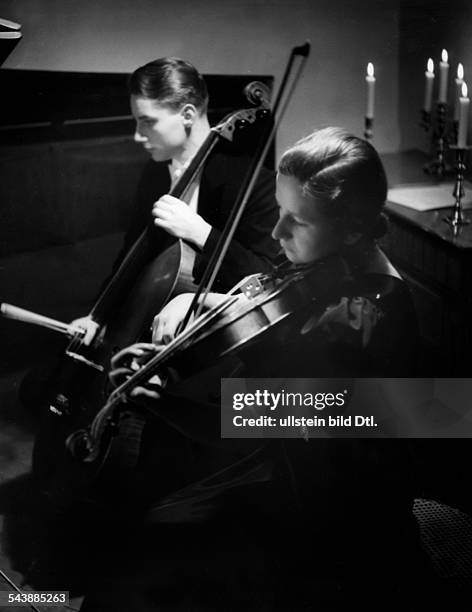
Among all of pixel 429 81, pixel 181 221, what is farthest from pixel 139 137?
pixel 429 81

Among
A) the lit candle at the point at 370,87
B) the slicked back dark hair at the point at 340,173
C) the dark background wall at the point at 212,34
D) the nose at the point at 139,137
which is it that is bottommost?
the slicked back dark hair at the point at 340,173

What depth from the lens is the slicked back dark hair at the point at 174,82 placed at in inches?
74.5

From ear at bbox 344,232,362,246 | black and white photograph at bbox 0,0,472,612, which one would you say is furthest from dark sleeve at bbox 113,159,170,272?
ear at bbox 344,232,362,246

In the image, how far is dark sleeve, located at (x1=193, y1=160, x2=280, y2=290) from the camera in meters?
1.87

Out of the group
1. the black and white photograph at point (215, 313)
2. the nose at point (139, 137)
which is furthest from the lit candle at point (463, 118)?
the nose at point (139, 137)

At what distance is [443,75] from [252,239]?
64 centimetres

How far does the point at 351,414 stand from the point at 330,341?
253mm

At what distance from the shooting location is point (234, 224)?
1.89 metres

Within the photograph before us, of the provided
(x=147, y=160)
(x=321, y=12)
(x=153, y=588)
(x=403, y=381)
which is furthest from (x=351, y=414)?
(x=321, y=12)

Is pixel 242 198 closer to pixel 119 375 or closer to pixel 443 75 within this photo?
pixel 119 375

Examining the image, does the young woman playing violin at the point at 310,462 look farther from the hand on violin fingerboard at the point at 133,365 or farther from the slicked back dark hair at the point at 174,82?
the slicked back dark hair at the point at 174,82

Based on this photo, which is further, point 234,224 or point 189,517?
point 189,517

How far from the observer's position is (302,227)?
1753 mm

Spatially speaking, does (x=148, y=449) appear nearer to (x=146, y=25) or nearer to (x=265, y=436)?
(x=265, y=436)
